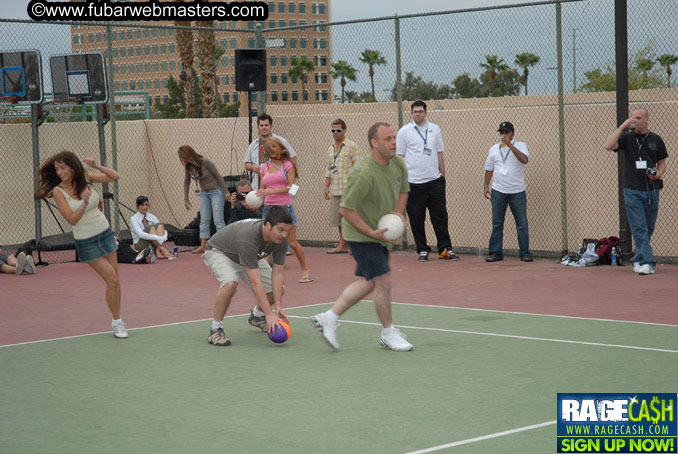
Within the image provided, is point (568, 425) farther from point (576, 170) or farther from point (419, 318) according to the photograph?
point (576, 170)

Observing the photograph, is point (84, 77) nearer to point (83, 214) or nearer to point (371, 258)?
point (83, 214)

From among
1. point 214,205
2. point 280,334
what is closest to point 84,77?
point 214,205

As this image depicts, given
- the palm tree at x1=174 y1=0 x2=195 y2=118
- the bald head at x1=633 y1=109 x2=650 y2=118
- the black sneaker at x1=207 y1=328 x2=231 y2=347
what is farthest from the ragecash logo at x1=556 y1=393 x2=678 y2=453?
the palm tree at x1=174 y1=0 x2=195 y2=118

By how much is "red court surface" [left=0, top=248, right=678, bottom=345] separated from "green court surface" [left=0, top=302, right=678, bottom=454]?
770 mm

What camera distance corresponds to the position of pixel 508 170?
14.5m

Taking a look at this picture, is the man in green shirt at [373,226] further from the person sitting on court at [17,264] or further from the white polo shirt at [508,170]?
the person sitting on court at [17,264]

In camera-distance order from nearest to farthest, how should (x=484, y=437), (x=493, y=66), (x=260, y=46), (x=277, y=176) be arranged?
1. (x=484, y=437)
2. (x=277, y=176)
3. (x=493, y=66)
4. (x=260, y=46)

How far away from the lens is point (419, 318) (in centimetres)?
1026

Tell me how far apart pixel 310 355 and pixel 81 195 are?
2.68 metres

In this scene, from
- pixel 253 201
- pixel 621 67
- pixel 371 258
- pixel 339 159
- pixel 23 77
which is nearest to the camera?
pixel 371 258

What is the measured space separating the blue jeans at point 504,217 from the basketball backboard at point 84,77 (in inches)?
254

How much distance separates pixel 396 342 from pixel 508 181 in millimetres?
6536

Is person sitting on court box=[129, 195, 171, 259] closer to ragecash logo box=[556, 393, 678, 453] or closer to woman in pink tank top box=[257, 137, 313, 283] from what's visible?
woman in pink tank top box=[257, 137, 313, 283]

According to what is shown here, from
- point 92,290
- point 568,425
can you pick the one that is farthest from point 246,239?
point 92,290
